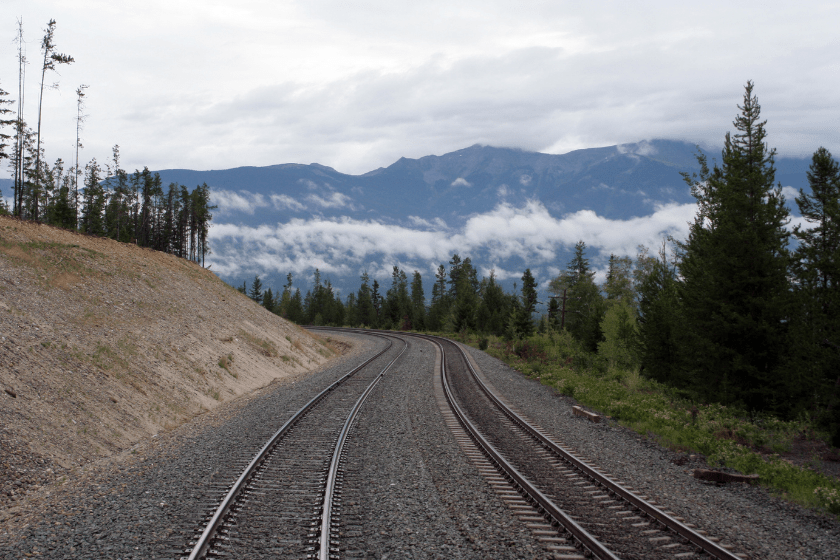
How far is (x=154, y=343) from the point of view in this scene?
19172 mm

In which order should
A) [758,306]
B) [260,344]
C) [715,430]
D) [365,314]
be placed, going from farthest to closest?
[365,314] → [260,344] → [758,306] → [715,430]

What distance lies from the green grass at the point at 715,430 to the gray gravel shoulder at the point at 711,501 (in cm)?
42

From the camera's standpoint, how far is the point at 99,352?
51.0ft

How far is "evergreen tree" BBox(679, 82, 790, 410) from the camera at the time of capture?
1612 cm

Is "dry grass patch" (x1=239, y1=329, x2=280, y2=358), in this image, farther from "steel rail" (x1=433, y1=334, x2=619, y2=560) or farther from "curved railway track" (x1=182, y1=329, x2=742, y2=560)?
"steel rail" (x1=433, y1=334, x2=619, y2=560)

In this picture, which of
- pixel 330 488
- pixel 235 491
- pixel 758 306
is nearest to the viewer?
pixel 235 491

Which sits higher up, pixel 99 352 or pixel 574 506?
pixel 99 352

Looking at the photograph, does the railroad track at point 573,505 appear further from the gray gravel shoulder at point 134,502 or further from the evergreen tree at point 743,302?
the evergreen tree at point 743,302

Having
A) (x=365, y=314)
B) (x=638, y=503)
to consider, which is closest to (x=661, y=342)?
(x=638, y=503)

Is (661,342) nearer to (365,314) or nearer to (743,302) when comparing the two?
(743,302)

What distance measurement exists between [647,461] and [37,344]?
16.0 metres

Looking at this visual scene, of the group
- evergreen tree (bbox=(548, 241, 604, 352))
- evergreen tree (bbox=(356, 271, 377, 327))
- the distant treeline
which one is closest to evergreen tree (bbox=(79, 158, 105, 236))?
the distant treeline

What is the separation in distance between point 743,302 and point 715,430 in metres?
6.39

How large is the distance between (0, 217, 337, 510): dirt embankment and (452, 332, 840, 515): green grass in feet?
42.6
